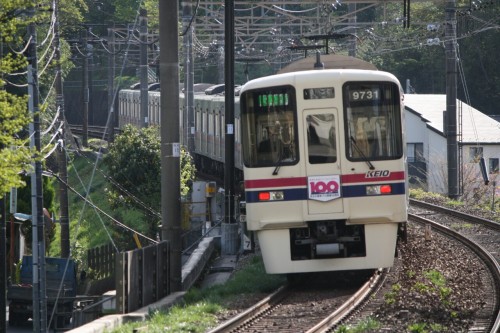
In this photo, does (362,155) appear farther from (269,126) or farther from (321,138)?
(269,126)

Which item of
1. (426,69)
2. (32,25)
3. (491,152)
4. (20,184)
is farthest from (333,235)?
(426,69)

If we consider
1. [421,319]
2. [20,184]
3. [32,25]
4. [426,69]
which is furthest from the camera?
[426,69]

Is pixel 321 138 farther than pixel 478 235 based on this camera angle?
No

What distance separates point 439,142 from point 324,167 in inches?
1289

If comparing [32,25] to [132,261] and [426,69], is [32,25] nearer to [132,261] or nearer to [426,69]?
[132,261]

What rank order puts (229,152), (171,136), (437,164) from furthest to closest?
(437,164) < (229,152) < (171,136)

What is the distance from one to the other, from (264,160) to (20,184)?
3.26m

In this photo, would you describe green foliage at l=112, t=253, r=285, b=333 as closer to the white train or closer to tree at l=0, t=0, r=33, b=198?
the white train

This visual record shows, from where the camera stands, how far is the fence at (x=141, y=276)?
45.4ft

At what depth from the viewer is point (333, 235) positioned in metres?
14.7

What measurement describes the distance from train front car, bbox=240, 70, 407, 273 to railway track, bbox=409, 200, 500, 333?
1834 millimetres

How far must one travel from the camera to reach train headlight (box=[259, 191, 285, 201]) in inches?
575

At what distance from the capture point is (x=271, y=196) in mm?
14648

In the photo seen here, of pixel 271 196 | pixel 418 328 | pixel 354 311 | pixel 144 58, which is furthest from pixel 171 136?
pixel 144 58
